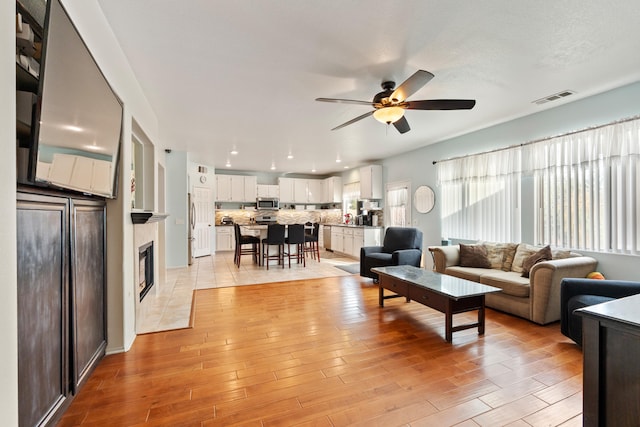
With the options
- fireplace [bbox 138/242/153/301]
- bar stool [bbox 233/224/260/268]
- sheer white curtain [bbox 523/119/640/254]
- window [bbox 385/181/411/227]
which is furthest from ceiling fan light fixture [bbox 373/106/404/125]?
bar stool [bbox 233/224/260/268]

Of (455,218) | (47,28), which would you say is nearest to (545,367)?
(455,218)

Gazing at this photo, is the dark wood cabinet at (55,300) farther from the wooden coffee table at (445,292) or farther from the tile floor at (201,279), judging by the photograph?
the wooden coffee table at (445,292)

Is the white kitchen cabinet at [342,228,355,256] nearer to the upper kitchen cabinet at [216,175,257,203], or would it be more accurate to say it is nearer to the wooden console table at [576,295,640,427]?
the upper kitchen cabinet at [216,175,257,203]

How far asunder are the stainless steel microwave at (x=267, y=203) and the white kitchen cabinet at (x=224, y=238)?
116 centimetres

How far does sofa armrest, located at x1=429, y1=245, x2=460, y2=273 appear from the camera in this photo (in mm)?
4215

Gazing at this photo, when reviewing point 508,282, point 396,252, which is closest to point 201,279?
point 396,252

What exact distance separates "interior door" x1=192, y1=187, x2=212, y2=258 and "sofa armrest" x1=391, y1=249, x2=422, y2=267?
5.30m

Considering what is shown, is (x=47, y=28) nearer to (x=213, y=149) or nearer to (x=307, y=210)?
(x=213, y=149)

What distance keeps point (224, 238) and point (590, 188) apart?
8.22 metres

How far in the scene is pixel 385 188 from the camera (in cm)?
712

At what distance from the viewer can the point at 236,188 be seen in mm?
8852

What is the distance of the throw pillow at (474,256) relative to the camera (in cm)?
401

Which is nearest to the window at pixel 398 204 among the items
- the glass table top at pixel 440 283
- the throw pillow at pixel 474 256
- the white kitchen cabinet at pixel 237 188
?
the throw pillow at pixel 474 256

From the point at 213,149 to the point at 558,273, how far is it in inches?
242
